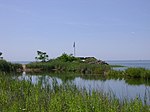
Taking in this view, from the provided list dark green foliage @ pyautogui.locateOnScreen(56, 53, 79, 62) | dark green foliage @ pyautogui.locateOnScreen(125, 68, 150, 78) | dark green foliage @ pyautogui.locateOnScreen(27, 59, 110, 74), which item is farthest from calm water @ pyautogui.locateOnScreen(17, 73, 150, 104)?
dark green foliage @ pyautogui.locateOnScreen(56, 53, 79, 62)

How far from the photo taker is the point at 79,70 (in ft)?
128

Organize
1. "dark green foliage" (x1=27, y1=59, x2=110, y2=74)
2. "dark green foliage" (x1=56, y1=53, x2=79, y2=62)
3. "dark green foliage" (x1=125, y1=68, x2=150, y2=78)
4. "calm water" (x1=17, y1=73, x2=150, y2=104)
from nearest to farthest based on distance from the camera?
"calm water" (x1=17, y1=73, x2=150, y2=104)
"dark green foliage" (x1=125, y1=68, x2=150, y2=78)
"dark green foliage" (x1=27, y1=59, x2=110, y2=74)
"dark green foliage" (x1=56, y1=53, x2=79, y2=62)

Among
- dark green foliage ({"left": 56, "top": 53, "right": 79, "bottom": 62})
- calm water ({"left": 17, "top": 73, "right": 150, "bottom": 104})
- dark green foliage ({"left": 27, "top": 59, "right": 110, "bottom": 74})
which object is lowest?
calm water ({"left": 17, "top": 73, "right": 150, "bottom": 104})

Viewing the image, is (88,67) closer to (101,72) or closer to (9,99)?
(101,72)

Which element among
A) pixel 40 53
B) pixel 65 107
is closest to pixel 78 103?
pixel 65 107

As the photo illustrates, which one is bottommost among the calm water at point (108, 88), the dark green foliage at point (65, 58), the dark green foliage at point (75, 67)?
the calm water at point (108, 88)

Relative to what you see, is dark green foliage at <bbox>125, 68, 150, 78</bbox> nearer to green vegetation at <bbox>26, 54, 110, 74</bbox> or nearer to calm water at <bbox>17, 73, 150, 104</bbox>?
green vegetation at <bbox>26, 54, 110, 74</bbox>

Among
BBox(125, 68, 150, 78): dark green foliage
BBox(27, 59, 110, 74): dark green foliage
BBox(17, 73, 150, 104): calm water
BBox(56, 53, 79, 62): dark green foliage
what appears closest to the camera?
BBox(17, 73, 150, 104): calm water

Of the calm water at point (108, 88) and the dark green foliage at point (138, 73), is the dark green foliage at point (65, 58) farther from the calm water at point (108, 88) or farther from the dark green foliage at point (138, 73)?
the calm water at point (108, 88)

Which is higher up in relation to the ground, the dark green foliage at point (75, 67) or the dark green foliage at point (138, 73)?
the dark green foliage at point (75, 67)

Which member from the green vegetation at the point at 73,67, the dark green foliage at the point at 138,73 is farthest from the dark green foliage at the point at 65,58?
the dark green foliage at the point at 138,73

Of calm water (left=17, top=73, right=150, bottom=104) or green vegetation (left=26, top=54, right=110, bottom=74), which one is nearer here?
calm water (left=17, top=73, right=150, bottom=104)

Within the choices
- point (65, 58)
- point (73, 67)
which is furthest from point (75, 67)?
point (65, 58)

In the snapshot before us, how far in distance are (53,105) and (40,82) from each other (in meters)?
4.81
